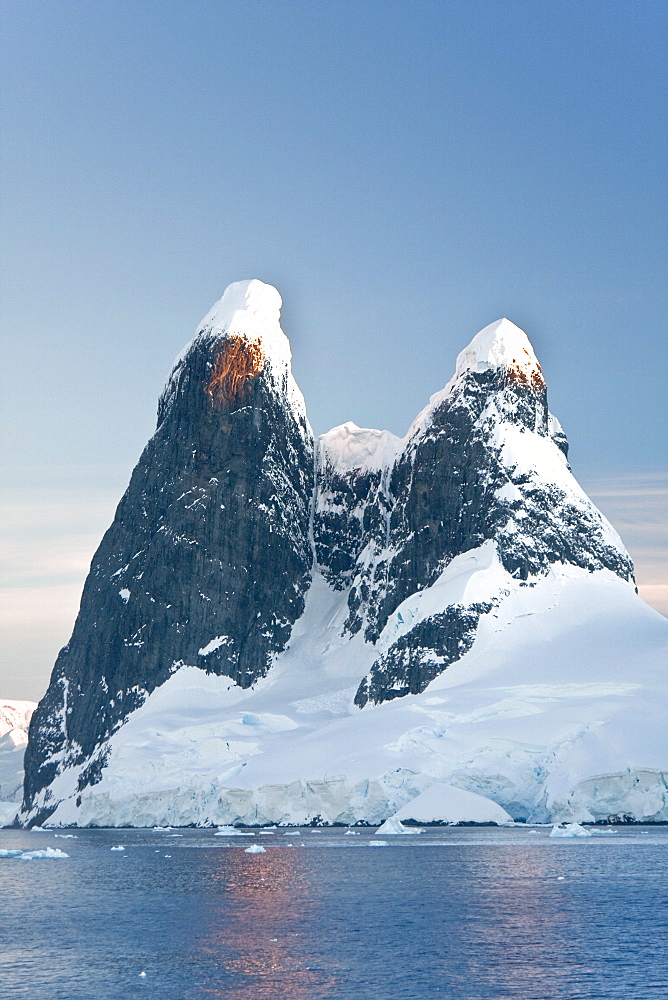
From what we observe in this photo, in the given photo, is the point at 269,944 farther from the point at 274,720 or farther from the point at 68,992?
the point at 274,720

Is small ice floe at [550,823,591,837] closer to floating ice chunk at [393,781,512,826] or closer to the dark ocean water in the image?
the dark ocean water

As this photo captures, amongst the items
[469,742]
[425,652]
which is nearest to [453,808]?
[469,742]

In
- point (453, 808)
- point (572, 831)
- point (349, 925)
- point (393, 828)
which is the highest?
point (453, 808)

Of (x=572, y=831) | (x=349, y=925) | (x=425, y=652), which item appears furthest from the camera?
(x=425, y=652)

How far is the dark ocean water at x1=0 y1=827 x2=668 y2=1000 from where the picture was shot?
4919cm

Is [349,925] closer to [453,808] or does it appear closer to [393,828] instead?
[393,828]

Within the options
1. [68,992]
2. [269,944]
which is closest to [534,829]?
[269,944]

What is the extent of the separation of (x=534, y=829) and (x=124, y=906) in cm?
6334

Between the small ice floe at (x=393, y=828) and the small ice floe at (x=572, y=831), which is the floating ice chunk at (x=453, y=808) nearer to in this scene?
the small ice floe at (x=393, y=828)

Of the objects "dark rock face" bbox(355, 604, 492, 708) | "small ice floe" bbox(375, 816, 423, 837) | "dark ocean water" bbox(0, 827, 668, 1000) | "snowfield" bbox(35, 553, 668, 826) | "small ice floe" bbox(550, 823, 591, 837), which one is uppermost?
"dark rock face" bbox(355, 604, 492, 708)

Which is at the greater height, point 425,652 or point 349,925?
point 425,652

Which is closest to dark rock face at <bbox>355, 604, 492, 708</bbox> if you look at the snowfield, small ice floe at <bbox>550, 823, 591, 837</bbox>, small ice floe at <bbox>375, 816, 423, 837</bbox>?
the snowfield

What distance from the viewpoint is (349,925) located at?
63000 mm

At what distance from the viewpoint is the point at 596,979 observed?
49.2 m
